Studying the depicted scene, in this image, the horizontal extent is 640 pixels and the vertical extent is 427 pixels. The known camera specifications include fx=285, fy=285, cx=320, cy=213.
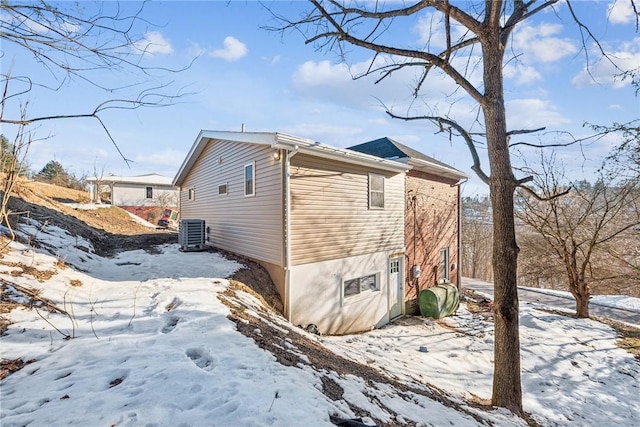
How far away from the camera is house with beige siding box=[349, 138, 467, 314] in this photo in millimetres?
11188

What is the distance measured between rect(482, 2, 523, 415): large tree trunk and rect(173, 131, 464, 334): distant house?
375 centimetres

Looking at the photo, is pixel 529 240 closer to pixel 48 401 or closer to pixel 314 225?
pixel 314 225

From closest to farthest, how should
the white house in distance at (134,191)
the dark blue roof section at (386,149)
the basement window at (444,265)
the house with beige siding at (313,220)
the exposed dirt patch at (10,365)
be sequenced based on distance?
the exposed dirt patch at (10,365), the house with beige siding at (313,220), the dark blue roof section at (386,149), the basement window at (444,265), the white house in distance at (134,191)

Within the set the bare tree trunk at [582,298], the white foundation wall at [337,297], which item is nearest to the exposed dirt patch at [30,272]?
the white foundation wall at [337,297]

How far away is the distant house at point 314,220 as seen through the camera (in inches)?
279

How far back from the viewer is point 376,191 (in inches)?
373

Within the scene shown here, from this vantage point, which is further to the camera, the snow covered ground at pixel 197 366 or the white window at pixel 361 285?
the white window at pixel 361 285

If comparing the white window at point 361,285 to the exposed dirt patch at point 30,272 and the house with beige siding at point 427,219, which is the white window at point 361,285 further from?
the exposed dirt patch at point 30,272

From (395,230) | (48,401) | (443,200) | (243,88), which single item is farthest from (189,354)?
(443,200)

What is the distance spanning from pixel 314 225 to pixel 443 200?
8.24 meters

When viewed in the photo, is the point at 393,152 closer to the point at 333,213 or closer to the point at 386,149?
the point at 386,149

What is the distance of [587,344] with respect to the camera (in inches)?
352

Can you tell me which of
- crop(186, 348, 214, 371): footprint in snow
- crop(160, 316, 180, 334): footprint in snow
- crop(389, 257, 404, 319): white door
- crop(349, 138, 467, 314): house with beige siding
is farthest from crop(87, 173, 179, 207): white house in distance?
crop(186, 348, 214, 371): footprint in snow

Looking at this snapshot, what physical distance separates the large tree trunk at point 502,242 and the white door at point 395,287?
5309mm
